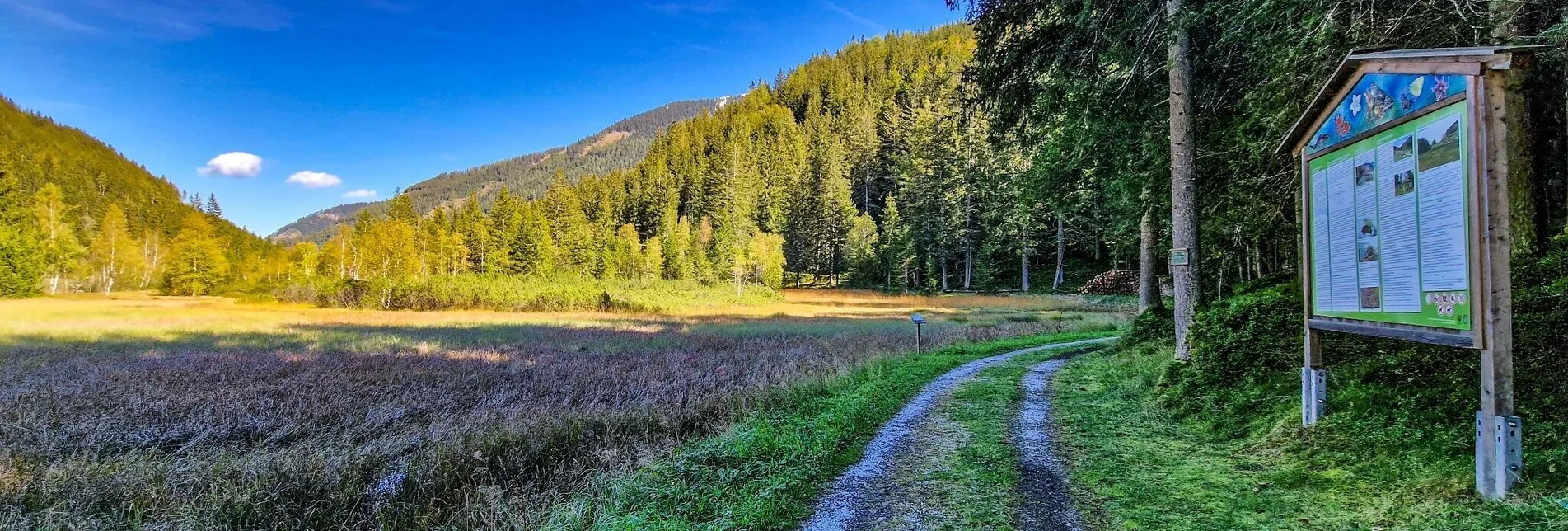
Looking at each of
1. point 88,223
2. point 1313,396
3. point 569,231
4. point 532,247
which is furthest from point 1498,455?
point 88,223

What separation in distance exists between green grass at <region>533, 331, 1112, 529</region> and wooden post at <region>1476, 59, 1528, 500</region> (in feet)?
8.56


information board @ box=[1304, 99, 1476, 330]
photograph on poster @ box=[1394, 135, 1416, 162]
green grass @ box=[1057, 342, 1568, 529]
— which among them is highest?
photograph on poster @ box=[1394, 135, 1416, 162]

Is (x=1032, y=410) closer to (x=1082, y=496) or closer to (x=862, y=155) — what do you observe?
(x=1082, y=496)

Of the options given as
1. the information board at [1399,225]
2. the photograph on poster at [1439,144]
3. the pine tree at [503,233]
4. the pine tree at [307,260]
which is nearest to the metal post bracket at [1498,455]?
the information board at [1399,225]

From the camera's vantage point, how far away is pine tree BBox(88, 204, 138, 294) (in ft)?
220

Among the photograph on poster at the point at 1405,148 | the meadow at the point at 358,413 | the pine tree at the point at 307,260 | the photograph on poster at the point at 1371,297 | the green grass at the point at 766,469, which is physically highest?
the pine tree at the point at 307,260

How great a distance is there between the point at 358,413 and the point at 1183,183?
494 inches

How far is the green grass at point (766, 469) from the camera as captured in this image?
13.8 feet

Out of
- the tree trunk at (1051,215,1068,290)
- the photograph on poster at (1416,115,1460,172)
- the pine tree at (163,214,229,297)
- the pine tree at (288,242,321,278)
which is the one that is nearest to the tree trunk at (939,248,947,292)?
the tree trunk at (1051,215,1068,290)

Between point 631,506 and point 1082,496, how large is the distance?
333 centimetres

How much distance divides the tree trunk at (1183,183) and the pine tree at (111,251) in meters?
99.4

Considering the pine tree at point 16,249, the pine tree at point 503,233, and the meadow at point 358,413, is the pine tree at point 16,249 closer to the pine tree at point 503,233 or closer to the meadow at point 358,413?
the pine tree at point 503,233

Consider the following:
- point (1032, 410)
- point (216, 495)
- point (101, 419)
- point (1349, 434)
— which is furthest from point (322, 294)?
point (1349, 434)

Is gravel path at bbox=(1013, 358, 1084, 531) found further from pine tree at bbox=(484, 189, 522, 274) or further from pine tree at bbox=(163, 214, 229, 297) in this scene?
pine tree at bbox=(163, 214, 229, 297)
